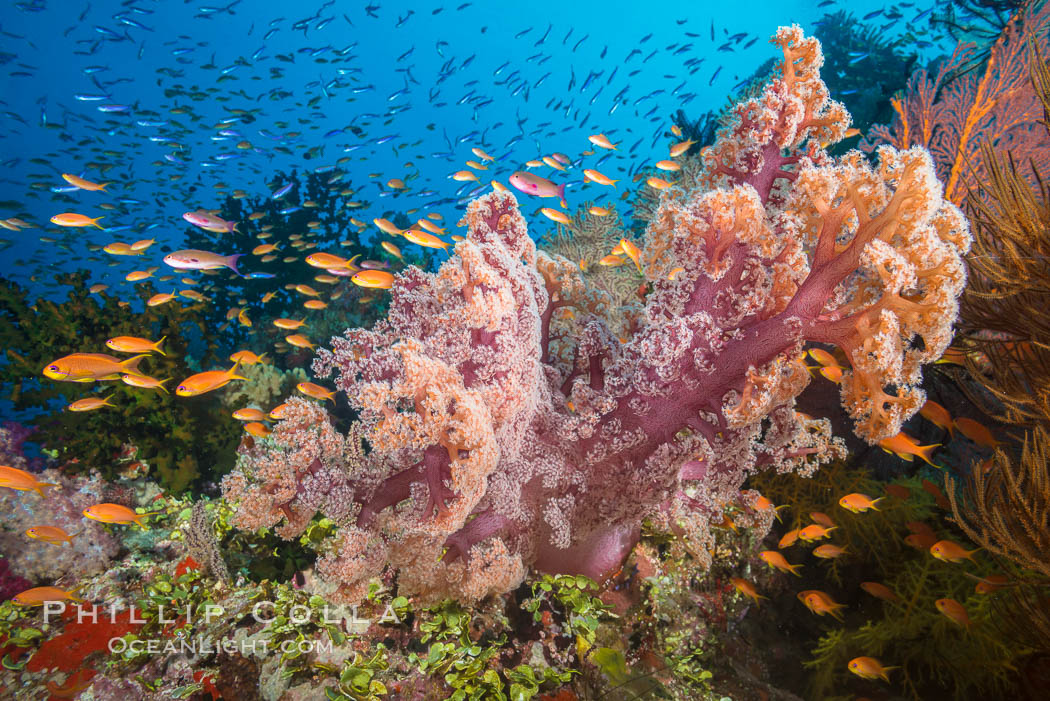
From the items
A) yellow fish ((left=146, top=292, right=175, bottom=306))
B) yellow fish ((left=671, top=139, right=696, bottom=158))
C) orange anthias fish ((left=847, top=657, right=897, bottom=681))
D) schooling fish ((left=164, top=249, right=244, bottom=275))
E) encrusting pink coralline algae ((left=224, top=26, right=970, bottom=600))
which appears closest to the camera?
encrusting pink coralline algae ((left=224, top=26, right=970, bottom=600))

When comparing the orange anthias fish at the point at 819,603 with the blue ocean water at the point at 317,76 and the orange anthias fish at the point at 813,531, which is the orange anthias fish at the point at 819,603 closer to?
the orange anthias fish at the point at 813,531

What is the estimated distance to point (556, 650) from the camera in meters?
3.06

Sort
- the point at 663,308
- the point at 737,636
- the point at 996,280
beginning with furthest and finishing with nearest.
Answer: the point at 737,636 → the point at 996,280 → the point at 663,308

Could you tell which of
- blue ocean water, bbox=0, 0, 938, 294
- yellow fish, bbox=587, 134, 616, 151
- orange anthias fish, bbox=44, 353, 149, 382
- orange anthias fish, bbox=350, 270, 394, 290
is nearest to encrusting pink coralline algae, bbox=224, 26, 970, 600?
orange anthias fish, bbox=350, 270, 394, 290

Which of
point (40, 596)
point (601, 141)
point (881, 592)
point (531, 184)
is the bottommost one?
point (40, 596)

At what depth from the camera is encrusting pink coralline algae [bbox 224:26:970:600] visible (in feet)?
7.39

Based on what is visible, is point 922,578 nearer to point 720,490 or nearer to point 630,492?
point 720,490

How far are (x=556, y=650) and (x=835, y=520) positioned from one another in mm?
3316

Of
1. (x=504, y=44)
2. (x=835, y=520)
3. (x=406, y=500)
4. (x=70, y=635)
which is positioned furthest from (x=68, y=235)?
(x=504, y=44)

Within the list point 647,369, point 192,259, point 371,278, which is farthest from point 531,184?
point 192,259

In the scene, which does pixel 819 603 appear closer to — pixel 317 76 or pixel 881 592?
pixel 881 592

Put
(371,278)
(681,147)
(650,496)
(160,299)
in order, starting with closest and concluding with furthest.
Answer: (650,496), (371,278), (160,299), (681,147)

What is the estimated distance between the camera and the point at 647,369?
264cm

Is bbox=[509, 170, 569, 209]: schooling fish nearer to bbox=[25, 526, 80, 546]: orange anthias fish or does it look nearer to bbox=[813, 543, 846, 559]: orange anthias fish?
bbox=[813, 543, 846, 559]: orange anthias fish
